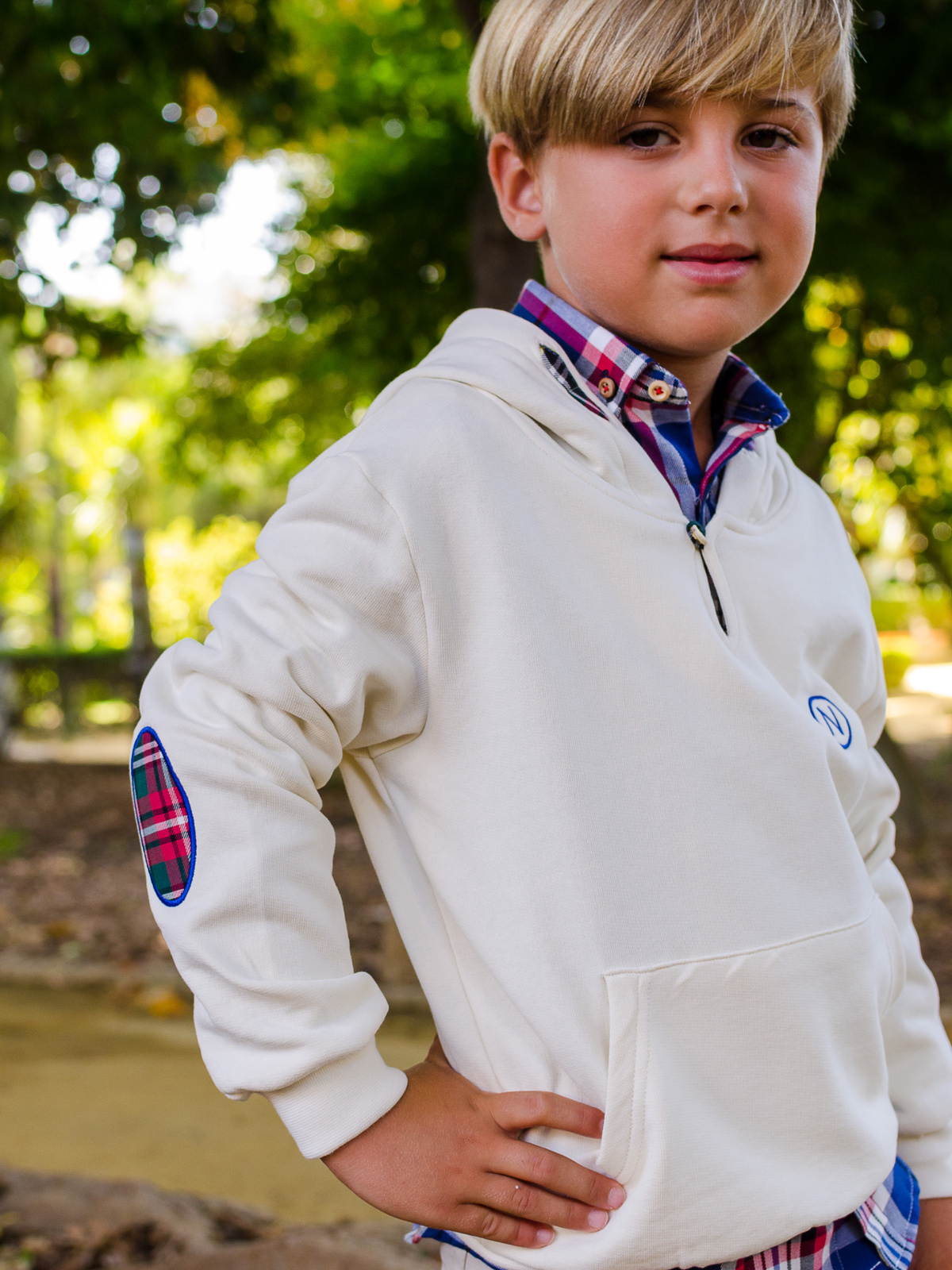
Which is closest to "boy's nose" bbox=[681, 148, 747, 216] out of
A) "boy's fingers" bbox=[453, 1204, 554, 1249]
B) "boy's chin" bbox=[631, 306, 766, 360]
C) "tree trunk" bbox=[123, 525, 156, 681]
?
"boy's chin" bbox=[631, 306, 766, 360]

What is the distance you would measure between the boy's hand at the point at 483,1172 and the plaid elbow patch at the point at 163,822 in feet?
0.95

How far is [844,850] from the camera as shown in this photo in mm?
1184

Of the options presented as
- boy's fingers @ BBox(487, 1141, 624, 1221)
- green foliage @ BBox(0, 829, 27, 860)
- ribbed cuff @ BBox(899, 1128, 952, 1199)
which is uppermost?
boy's fingers @ BBox(487, 1141, 624, 1221)

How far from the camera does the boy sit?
1.03 meters

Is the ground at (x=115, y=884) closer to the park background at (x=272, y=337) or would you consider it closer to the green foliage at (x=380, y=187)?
the park background at (x=272, y=337)

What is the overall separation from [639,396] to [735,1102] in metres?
0.72

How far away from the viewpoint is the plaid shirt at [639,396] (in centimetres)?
122

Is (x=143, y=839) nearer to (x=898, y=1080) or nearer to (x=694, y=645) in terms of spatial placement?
(x=694, y=645)

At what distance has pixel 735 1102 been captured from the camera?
1086mm

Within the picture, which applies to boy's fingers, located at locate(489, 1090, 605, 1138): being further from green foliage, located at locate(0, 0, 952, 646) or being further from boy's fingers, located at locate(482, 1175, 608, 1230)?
green foliage, located at locate(0, 0, 952, 646)

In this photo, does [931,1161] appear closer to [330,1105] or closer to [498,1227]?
[498,1227]

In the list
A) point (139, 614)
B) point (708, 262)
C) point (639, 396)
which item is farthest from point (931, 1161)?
point (139, 614)

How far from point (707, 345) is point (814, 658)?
0.38 m

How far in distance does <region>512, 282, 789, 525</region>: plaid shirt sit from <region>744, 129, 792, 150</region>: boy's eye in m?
→ 0.24
